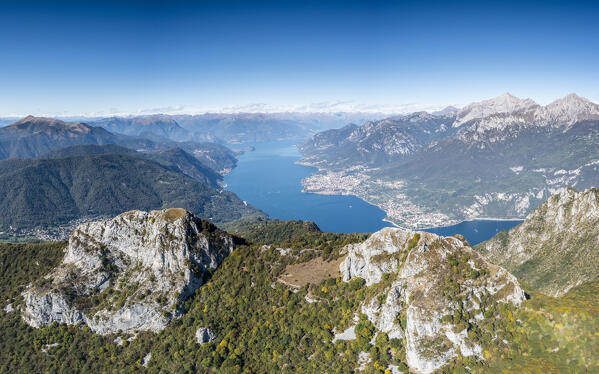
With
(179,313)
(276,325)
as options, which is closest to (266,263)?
(276,325)

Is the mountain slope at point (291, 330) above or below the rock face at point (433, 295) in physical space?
below

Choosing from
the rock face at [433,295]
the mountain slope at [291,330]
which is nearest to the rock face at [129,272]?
the mountain slope at [291,330]

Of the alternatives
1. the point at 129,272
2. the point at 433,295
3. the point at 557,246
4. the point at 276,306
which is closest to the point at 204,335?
the point at 276,306

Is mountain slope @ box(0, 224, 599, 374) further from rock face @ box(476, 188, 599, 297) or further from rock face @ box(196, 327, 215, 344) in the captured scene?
rock face @ box(476, 188, 599, 297)

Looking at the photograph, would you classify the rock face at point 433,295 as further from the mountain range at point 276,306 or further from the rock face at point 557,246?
the rock face at point 557,246

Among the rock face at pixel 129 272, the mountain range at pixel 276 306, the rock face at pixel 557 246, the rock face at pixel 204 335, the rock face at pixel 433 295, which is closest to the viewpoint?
the rock face at pixel 433 295

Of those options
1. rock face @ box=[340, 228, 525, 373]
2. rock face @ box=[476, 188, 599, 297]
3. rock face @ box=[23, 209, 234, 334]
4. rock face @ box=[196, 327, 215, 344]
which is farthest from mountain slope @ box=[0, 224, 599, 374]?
rock face @ box=[476, 188, 599, 297]

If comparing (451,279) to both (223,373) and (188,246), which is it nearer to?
(223,373)
